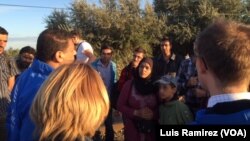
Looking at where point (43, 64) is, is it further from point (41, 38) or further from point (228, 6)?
point (228, 6)

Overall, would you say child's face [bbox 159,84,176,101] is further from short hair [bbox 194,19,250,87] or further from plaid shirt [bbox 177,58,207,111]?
short hair [bbox 194,19,250,87]

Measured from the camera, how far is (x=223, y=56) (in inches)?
68.7

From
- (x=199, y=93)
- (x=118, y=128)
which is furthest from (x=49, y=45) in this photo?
(x=118, y=128)

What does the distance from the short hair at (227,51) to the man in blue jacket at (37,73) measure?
4.15ft

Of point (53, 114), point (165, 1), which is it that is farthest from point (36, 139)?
point (165, 1)

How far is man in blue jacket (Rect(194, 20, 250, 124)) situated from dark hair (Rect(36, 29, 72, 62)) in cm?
128

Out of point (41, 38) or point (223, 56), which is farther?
point (41, 38)

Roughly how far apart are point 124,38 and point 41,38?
2161cm

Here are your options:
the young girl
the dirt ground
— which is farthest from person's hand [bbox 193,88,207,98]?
the dirt ground

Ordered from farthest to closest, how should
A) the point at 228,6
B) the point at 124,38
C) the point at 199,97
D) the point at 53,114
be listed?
the point at 228,6 < the point at 124,38 < the point at 199,97 < the point at 53,114

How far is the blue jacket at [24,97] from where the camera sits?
8.73 ft

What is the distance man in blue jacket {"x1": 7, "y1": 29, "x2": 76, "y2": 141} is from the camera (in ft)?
8.80

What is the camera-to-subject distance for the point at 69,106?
2.04 meters

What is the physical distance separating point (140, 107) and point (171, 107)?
0.45 meters
